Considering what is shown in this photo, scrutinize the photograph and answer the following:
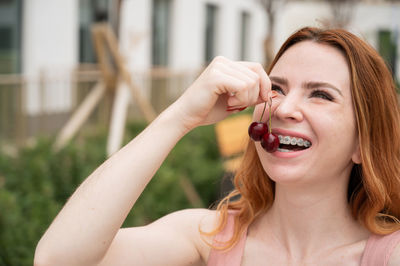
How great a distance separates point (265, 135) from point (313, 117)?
0.16 metres

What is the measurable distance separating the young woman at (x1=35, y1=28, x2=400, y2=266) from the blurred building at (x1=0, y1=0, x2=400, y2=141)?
0.49m

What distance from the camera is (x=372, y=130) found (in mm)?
2051

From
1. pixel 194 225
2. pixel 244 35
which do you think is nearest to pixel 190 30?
pixel 244 35

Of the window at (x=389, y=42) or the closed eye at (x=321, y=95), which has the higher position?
the closed eye at (x=321, y=95)

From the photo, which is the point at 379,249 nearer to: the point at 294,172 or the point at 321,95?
the point at 294,172

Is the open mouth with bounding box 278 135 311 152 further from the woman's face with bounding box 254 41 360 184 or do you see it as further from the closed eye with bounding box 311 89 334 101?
the closed eye with bounding box 311 89 334 101

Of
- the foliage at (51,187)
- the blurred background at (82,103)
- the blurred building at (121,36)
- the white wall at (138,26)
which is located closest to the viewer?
→ the foliage at (51,187)

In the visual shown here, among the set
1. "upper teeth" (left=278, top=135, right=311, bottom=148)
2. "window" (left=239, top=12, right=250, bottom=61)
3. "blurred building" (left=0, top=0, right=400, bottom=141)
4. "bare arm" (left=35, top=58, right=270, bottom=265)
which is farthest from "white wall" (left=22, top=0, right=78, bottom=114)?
"window" (left=239, top=12, right=250, bottom=61)

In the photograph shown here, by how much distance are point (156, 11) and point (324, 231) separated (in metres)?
15.5

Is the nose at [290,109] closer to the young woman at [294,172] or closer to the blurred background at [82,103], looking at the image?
the young woman at [294,172]

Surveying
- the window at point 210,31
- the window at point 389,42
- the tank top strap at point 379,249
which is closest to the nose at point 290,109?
the tank top strap at point 379,249

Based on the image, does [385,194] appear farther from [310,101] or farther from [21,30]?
[21,30]

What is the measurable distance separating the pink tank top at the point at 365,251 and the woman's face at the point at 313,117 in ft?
0.85

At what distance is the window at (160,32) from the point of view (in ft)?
55.7
